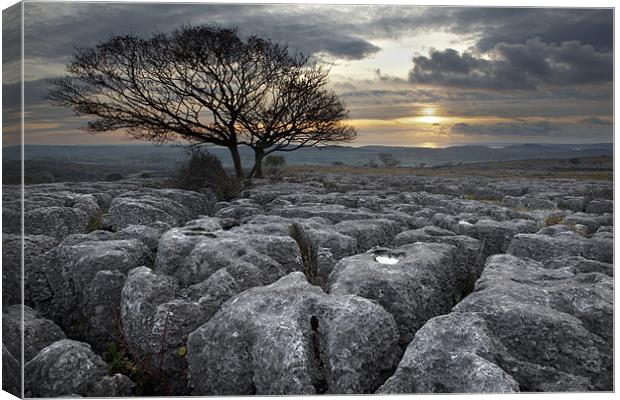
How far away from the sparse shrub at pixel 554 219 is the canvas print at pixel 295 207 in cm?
5

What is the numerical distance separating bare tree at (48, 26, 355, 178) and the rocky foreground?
1.52m

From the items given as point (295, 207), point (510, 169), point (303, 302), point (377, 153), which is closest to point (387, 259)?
point (303, 302)

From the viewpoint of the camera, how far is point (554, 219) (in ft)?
34.0

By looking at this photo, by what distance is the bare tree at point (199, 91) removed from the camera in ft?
29.8

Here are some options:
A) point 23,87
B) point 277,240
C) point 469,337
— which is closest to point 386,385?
point 469,337

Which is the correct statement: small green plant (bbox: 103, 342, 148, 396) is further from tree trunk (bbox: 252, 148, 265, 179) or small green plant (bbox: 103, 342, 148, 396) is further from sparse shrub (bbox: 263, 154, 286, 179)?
sparse shrub (bbox: 263, 154, 286, 179)

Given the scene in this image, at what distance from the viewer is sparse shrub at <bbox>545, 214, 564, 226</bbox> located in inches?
400

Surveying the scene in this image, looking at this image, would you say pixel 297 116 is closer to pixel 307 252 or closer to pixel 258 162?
pixel 258 162

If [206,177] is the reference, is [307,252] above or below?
below

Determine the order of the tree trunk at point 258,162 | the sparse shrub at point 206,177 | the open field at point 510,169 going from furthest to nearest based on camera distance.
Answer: the sparse shrub at point 206,177 < the tree trunk at point 258,162 < the open field at point 510,169

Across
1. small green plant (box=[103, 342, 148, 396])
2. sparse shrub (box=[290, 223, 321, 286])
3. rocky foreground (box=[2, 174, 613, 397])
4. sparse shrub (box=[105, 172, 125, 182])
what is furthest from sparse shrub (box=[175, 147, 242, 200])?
small green plant (box=[103, 342, 148, 396])

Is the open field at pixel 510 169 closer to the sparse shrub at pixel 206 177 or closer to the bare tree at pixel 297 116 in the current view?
the bare tree at pixel 297 116

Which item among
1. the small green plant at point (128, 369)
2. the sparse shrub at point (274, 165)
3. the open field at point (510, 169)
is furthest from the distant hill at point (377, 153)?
the small green plant at point (128, 369)

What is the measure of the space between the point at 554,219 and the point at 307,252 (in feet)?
16.2
